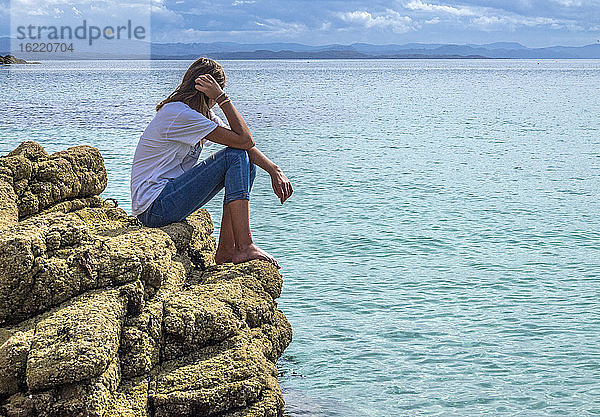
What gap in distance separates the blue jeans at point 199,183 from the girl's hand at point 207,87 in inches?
18.2

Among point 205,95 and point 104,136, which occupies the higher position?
point 205,95

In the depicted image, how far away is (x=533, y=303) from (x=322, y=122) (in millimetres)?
24264

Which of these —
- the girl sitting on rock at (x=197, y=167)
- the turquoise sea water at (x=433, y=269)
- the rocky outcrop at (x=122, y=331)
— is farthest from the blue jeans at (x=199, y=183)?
the turquoise sea water at (x=433, y=269)

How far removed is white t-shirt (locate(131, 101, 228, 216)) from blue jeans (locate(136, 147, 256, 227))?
0.28 feet

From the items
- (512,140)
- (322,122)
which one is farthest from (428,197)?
(322,122)

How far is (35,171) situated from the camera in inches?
253

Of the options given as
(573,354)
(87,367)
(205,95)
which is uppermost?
(205,95)

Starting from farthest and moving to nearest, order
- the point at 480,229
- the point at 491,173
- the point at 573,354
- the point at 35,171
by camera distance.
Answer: the point at 491,173 < the point at 480,229 < the point at 573,354 < the point at 35,171

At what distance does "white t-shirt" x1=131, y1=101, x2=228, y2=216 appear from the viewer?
18.9 feet

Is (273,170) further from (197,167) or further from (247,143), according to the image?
(197,167)

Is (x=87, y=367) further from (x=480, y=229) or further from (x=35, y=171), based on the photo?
(x=480, y=229)

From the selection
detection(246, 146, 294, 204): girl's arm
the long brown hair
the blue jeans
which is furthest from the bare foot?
the long brown hair

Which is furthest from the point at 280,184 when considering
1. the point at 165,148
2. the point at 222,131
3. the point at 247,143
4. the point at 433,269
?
the point at 433,269

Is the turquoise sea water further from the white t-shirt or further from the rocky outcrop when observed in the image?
the white t-shirt
